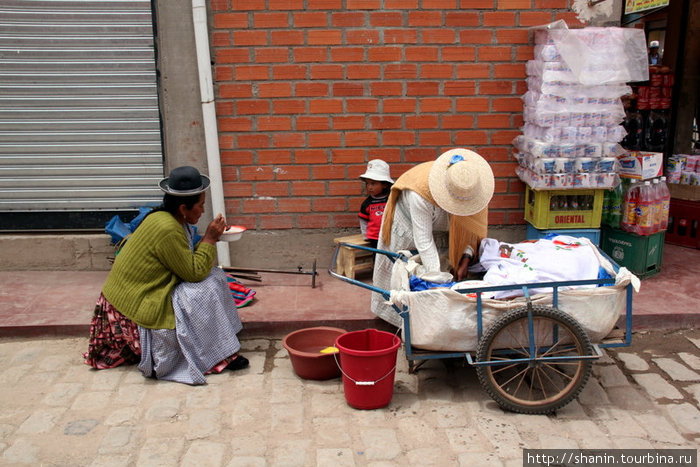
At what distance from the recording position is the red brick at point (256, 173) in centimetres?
606

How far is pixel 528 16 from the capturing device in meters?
5.84

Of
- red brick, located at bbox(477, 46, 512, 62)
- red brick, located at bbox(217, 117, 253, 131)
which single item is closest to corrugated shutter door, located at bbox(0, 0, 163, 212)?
red brick, located at bbox(217, 117, 253, 131)

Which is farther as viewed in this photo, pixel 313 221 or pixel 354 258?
pixel 313 221

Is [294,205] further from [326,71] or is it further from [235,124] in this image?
[326,71]

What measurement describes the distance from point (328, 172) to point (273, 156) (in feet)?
1.72

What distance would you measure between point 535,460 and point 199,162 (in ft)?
12.9

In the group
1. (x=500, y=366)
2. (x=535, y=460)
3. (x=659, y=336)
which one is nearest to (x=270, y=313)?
(x=500, y=366)

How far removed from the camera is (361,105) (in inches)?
234

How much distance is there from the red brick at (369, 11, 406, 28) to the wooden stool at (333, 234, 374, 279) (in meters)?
1.89

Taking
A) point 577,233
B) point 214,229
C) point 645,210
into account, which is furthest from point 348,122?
point 645,210

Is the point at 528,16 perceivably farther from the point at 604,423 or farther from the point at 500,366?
the point at 604,423

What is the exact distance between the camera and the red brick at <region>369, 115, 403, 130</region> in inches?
235

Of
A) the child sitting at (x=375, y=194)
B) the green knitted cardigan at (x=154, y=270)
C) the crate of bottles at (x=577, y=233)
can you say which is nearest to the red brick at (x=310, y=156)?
the child sitting at (x=375, y=194)

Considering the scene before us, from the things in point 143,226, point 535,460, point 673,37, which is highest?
point 673,37
